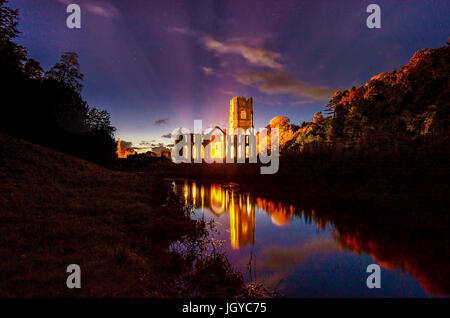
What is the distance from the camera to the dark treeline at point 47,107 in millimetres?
23750

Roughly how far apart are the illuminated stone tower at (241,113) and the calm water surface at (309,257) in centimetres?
7405

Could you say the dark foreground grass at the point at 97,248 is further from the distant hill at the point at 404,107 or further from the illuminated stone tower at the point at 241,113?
the illuminated stone tower at the point at 241,113

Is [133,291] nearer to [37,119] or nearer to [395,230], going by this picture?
[395,230]

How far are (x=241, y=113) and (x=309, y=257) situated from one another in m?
A: 82.1

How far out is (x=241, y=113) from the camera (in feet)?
286

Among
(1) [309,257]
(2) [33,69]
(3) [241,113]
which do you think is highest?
(3) [241,113]

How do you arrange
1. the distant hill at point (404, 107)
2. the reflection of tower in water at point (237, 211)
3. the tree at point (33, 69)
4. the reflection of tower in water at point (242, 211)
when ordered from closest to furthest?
1. the reflection of tower in water at point (237, 211)
2. the reflection of tower in water at point (242, 211)
3. the distant hill at point (404, 107)
4. the tree at point (33, 69)

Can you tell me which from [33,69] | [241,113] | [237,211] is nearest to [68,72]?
[33,69]

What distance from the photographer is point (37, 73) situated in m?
32.3

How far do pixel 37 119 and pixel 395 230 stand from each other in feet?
121

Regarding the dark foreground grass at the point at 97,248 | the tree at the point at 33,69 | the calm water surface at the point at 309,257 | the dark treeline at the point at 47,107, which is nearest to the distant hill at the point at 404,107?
the calm water surface at the point at 309,257

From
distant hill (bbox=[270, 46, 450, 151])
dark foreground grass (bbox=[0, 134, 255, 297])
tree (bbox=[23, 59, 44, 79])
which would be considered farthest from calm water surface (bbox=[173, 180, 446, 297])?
tree (bbox=[23, 59, 44, 79])

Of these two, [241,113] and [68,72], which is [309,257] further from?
[241,113]

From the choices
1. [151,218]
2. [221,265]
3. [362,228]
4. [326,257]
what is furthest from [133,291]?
[362,228]
